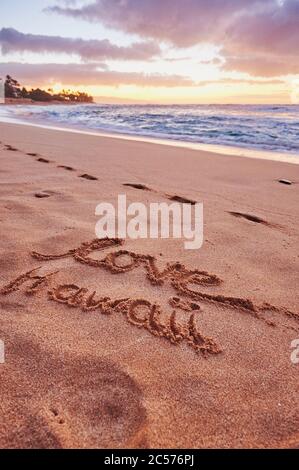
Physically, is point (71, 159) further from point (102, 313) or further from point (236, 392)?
point (236, 392)

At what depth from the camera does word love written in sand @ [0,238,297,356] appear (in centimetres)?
164

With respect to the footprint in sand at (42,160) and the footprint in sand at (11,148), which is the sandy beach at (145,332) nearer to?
the footprint in sand at (42,160)

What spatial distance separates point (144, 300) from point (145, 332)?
0.80 feet

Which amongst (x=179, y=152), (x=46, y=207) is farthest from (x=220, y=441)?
(x=179, y=152)

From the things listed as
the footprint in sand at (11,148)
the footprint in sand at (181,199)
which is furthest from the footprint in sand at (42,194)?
the footprint in sand at (11,148)

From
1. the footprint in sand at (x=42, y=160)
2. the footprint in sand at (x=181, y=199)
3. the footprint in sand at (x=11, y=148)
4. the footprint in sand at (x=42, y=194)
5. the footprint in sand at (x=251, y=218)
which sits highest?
the footprint in sand at (x=11, y=148)

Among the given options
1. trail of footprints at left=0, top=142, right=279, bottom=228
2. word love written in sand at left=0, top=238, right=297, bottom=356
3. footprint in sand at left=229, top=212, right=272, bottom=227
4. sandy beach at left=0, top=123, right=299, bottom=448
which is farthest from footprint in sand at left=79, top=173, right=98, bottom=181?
word love written in sand at left=0, top=238, right=297, bottom=356

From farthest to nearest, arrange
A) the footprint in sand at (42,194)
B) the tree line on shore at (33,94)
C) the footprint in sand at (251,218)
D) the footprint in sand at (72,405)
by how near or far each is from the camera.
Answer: the tree line on shore at (33,94) → the footprint in sand at (42,194) → the footprint in sand at (251,218) → the footprint in sand at (72,405)

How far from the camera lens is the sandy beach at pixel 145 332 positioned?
1.21m

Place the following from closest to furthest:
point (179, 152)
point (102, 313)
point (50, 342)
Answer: point (50, 342) < point (102, 313) < point (179, 152)

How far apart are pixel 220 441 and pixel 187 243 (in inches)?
57.0

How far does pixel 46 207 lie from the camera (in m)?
2.97

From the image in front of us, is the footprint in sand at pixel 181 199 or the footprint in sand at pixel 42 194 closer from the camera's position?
the footprint in sand at pixel 42 194

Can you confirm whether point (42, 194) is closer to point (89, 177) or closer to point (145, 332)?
point (89, 177)
